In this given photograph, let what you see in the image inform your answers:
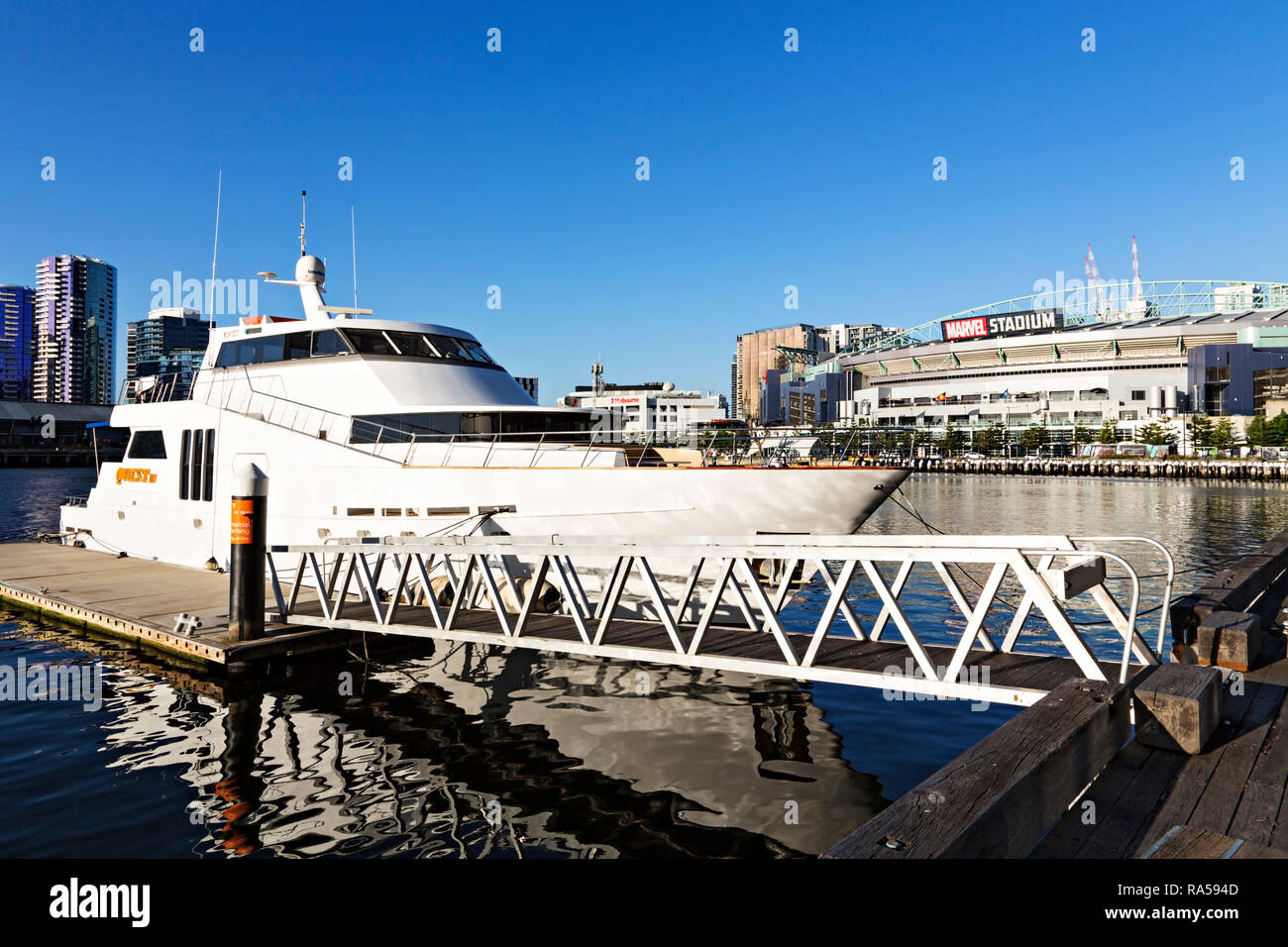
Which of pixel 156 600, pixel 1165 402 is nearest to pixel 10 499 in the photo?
pixel 156 600

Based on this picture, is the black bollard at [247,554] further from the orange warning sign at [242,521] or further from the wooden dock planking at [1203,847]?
the wooden dock planking at [1203,847]

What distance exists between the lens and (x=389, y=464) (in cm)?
1509

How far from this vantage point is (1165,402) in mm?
112625

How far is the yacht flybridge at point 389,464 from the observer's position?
13086mm

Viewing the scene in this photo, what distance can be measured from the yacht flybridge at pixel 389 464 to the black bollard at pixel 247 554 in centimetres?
311

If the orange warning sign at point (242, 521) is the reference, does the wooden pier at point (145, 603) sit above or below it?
below

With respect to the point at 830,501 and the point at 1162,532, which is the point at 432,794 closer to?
the point at 830,501

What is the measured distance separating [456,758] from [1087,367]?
13816 centimetres

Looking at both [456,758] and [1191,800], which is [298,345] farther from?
[1191,800]

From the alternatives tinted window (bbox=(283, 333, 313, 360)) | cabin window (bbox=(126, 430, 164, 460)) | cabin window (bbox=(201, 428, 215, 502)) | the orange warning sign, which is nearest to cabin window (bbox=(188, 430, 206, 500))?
cabin window (bbox=(201, 428, 215, 502))

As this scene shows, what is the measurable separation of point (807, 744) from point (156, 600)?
40.1ft

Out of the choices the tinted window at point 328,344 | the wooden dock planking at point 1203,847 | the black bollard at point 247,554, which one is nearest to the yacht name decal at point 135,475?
the tinted window at point 328,344

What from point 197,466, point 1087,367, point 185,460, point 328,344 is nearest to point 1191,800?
point 328,344

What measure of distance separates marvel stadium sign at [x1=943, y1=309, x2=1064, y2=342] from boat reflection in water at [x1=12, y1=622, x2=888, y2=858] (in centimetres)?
14397
